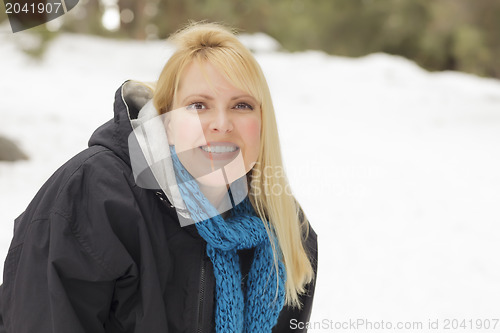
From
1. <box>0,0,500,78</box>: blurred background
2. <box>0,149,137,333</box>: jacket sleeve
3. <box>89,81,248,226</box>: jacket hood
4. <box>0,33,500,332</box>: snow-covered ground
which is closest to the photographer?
<box>0,149,137,333</box>: jacket sleeve

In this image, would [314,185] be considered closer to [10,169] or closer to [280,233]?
[10,169]

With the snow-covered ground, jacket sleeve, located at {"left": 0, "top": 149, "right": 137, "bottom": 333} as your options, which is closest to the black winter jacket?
jacket sleeve, located at {"left": 0, "top": 149, "right": 137, "bottom": 333}

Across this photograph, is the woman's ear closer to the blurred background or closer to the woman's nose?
the woman's nose

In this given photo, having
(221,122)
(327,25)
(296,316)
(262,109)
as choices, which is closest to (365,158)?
(296,316)

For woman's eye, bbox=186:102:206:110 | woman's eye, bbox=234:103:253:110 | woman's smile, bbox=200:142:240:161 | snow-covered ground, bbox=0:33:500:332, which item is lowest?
snow-covered ground, bbox=0:33:500:332

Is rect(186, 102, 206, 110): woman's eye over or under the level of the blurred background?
over

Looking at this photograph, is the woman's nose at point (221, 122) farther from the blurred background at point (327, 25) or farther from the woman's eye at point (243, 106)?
the blurred background at point (327, 25)

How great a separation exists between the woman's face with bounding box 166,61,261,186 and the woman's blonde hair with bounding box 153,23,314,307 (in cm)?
2

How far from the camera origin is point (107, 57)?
8188 mm

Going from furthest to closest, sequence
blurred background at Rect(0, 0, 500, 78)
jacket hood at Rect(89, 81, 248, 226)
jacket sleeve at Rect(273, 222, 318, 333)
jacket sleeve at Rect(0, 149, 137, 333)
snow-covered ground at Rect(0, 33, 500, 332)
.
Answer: blurred background at Rect(0, 0, 500, 78) < snow-covered ground at Rect(0, 33, 500, 332) < jacket sleeve at Rect(273, 222, 318, 333) < jacket hood at Rect(89, 81, 248, 226) < jacket sleeve at Rect(0, 149, 137, 333)

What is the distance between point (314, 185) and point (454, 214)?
3.60 feet

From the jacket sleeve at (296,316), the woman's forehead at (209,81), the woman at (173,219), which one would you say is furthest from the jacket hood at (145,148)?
the jacket sleeve at (296,316)

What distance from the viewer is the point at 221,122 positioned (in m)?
1.32

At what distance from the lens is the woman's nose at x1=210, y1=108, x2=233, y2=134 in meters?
1.32
